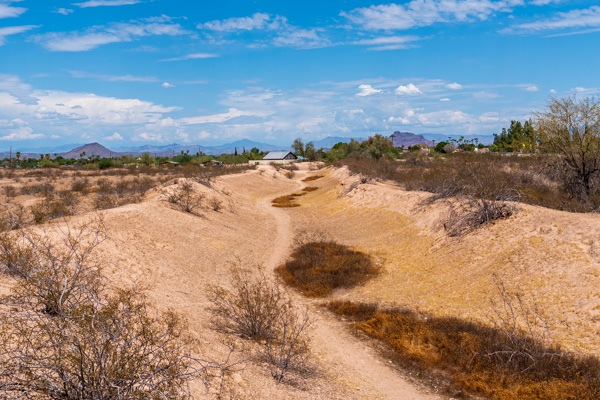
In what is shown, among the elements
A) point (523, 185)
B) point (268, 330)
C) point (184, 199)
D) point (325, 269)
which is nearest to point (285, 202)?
point (184, 199)

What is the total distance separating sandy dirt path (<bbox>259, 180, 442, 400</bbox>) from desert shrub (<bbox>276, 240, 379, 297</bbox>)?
74.2 inches

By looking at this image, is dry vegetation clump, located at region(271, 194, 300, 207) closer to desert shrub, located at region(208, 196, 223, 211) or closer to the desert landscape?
desert shrub, located at region(208, 196, 223, 211)

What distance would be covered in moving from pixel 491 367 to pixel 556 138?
24.6m

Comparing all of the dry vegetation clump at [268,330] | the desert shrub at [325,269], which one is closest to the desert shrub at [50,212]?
the desert shrub at [325,269]

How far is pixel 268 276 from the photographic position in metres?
17.6

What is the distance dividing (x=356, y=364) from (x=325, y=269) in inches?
309

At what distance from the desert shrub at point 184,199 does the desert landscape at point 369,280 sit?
12.0 inches

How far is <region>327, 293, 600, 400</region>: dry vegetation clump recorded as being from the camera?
8.20 metres

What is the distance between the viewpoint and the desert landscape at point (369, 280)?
9.09 metres

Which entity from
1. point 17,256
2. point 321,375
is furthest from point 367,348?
point 17,256

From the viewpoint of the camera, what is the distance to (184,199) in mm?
26766

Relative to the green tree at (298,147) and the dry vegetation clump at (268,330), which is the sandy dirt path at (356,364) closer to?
the dry vegetation clump at (268,330)

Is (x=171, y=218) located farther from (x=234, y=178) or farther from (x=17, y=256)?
(x=234, y=178)

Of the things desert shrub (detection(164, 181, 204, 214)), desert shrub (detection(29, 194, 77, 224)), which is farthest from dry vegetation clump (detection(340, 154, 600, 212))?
desert shrub (detection(29, 194, 77, 224))
